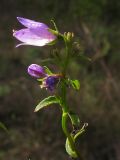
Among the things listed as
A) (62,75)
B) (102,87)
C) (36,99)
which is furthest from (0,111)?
(62,75)

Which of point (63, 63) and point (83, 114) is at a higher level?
point (63, 63)

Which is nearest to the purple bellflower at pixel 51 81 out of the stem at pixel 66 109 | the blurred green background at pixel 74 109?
the stem at pixel 66 109

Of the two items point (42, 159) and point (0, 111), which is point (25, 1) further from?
point (42, 159)

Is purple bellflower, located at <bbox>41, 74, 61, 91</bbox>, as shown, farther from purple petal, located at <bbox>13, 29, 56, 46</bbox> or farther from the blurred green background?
the blurred green background

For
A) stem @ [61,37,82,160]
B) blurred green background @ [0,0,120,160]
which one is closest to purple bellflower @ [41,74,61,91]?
stem @ [61,37,82,160]

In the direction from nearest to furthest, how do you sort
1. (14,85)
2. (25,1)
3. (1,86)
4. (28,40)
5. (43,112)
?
(28,40) < (43,112) < (14,85) < (1,86) < (25,1)

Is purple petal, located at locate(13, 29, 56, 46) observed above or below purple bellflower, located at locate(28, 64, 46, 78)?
above

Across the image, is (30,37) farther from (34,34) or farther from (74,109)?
(74,109)
